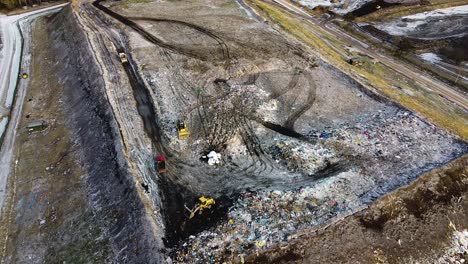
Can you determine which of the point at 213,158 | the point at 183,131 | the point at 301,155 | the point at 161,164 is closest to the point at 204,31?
the point at 183,131

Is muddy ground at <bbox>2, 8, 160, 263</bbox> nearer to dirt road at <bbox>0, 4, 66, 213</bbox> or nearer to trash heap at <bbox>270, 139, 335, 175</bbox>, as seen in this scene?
dirt road at <bbox>0, 4, 66, 213</bbox>

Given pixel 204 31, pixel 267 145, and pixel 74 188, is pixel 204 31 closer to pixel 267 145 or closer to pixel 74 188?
pixel 267 145

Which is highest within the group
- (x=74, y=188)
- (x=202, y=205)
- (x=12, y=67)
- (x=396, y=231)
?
(x=12, y=67)

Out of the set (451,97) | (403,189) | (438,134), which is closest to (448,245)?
(403,189)

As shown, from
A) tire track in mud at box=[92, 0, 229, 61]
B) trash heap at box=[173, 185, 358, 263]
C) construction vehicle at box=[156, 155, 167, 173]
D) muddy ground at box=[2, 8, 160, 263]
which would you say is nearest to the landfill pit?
trash heap at box=[173, 185, 358, 263]

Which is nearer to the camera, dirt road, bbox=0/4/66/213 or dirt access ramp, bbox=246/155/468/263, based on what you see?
dirt access ramp, bbox=246/155/468/263

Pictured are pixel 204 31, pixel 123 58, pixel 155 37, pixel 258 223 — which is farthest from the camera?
pixel 204 31

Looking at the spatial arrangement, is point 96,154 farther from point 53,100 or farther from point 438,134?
point 438,134
